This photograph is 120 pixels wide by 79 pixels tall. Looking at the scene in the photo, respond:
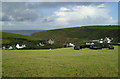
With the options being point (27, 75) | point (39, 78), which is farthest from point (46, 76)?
point (27, 75)

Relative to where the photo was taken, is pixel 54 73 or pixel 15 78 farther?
pixel 54 73

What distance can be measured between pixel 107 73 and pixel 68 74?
3396 millimetres

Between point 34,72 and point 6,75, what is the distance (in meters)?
2.37

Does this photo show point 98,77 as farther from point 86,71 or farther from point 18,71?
point 18,71

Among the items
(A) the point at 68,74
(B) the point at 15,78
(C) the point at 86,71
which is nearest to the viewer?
(B) the point at 15,78

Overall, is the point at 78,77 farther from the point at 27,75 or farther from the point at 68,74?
the point at 27,75

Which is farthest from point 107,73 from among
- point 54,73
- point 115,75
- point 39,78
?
point 39,78

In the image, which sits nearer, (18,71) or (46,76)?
(46,76)

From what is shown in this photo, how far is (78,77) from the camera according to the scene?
1360cm

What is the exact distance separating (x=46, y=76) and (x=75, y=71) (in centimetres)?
284

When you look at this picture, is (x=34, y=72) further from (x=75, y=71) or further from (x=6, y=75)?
(x=75, y=71)

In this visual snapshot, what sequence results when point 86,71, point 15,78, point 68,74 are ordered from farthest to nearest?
point 86,71 < point 68,74 < point 15,78

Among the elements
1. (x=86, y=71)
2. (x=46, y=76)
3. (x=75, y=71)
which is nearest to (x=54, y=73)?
(x=46, y=76)

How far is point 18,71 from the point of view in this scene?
15570 millimetres
